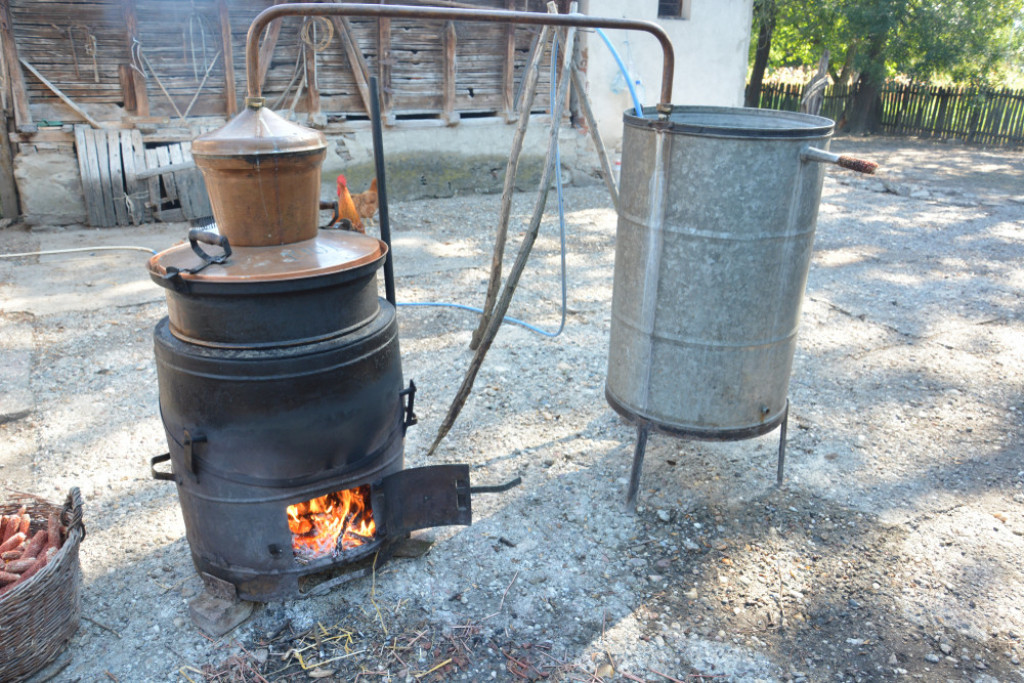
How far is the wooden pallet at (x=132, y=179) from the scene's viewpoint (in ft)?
26.2

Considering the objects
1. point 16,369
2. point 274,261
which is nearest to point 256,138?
point 274,261

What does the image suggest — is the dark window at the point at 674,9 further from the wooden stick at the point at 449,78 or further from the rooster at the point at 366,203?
the rooster at the point at 366,203

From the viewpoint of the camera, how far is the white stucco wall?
10242mm

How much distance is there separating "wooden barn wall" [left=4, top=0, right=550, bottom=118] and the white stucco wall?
2.78ft

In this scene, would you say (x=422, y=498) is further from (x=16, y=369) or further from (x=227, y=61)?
(x=227, y=61)

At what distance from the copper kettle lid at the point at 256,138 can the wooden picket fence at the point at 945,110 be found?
14872mm

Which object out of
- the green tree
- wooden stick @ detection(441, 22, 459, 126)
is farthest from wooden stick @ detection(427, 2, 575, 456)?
the green tree

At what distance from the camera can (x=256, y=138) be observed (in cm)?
243

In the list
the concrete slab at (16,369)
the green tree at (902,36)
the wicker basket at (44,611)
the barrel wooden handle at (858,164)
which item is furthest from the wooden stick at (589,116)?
the green tree at (902,36)

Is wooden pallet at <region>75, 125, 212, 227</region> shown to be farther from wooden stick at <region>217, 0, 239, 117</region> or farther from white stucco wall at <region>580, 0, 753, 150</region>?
white stucco wall at <region>580, 0, 753, 150</region>

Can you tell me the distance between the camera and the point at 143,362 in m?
4.89

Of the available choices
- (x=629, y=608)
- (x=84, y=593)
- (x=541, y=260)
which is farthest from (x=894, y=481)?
(x=541, y=260)

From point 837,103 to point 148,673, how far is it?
61.7ft

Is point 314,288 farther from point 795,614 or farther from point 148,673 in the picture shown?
point 795,614
